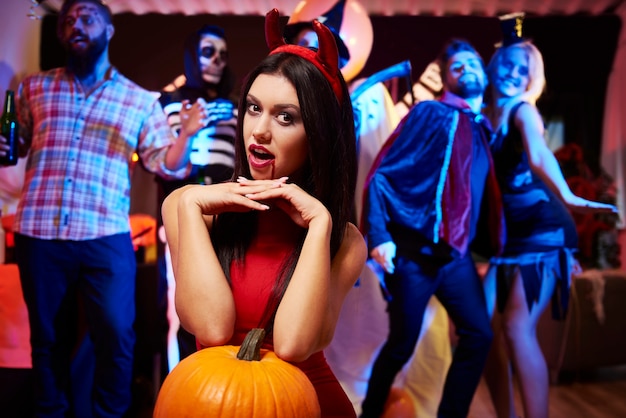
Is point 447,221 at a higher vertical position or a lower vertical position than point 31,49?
lower

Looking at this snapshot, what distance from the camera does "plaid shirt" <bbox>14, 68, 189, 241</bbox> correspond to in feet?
8.54

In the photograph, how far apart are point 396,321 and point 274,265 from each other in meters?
1.57

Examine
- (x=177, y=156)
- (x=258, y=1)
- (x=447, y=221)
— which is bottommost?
(x=447, y=221)

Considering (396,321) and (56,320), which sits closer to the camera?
(56,320)

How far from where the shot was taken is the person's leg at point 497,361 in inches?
117

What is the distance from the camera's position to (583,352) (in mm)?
3824

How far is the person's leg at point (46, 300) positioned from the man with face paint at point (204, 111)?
466mm

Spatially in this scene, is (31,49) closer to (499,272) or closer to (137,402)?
(137,402)

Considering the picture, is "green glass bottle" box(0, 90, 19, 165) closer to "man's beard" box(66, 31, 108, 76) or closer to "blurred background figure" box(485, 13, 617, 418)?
"man's beard" box(66, 31, 108, 76)

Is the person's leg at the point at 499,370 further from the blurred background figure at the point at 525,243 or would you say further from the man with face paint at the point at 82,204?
the man with face paint at the point at 82,204

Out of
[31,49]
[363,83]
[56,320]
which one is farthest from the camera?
[363,83]

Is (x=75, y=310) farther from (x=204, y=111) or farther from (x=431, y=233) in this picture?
(x=431, y=233)

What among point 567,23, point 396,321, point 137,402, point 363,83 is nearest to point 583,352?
point 396,321

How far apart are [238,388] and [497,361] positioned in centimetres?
223
